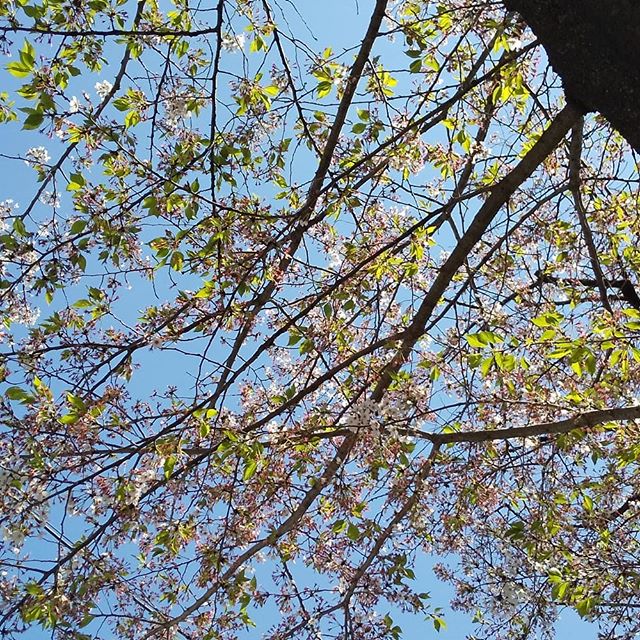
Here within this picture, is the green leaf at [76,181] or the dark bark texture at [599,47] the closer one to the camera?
the dark bark texture at [599,47]

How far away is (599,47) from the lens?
5.80 ft

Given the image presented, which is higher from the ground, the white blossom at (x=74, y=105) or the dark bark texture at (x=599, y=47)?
the white blossom at (x=74, y=105)

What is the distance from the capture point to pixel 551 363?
4297 mm

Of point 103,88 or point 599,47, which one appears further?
point 103,88

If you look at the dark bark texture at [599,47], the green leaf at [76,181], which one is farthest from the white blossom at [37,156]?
the dark bark texture at [599,47]

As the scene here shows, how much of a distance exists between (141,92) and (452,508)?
116 inches

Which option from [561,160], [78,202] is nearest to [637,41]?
[78,202]

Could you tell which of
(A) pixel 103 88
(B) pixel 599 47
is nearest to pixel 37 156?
(A) pixel 103 88

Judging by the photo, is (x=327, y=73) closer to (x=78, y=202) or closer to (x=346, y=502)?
(x=78, y=202)

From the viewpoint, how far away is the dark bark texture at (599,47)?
1688 mm

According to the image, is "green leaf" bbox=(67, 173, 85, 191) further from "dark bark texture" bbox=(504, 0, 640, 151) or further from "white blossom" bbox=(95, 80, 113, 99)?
"dark bark texture" bbox=(504, 0, 640, 151)

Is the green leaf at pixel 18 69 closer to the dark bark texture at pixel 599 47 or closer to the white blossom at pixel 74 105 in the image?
the white blossom at pixel 74 105

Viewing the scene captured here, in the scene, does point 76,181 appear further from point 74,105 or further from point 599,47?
point 599,47

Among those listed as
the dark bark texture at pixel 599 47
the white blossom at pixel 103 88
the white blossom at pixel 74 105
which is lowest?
the dark bark texture at pixel 599 47
